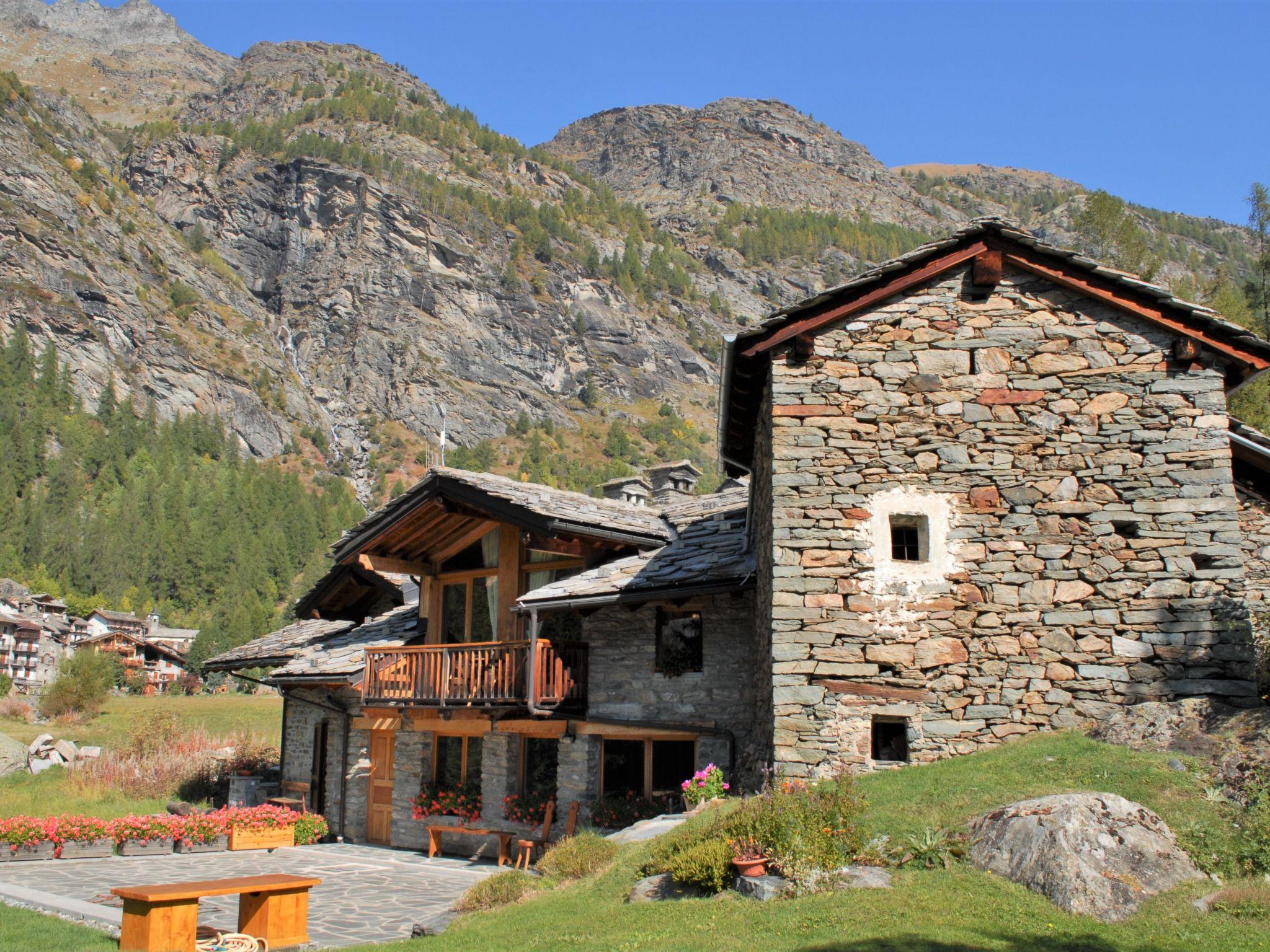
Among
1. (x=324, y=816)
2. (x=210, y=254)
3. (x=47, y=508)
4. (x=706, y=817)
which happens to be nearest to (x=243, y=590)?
(x=47, y=508)

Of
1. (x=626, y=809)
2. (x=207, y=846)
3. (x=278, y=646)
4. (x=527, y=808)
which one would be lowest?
(x=207, y=846)

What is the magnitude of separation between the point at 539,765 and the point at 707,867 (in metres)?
8.72

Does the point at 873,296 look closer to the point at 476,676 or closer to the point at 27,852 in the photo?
the point at 476,676

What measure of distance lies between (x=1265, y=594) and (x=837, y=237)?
528ft

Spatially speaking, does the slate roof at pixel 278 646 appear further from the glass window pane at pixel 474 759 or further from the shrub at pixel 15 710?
the shrub at pixel 15 710

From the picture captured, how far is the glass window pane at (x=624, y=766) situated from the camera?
15766mm

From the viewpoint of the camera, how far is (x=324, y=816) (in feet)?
67.5

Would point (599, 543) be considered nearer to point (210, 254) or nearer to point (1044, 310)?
point (1044, 310)

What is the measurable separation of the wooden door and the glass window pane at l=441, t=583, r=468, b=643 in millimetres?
2195

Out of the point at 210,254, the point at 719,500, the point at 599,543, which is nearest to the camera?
the point at 599,543

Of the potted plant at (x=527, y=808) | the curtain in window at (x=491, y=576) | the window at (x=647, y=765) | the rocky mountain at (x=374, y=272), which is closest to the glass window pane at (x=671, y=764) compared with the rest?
the window at (x=647, y=765)

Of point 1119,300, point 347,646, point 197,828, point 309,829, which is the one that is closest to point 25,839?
point 197,828

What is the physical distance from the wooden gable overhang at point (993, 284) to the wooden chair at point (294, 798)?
13786 millimetres

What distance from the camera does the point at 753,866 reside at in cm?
893
